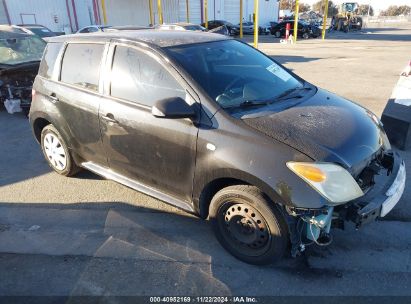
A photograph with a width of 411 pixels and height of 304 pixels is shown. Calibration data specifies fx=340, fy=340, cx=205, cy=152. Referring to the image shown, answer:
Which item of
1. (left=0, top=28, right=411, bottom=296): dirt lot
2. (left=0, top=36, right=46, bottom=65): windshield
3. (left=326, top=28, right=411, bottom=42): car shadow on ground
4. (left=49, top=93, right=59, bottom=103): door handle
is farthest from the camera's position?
(left=326, top=28, right=411, bottom=42): car shadow on ground

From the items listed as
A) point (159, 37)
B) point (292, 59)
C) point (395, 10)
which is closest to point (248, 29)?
point (292, 59)

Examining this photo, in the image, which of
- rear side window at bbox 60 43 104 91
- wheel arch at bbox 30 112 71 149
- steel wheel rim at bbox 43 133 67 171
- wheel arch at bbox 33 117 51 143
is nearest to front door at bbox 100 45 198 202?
rear side window at bbox 60 43 104 91

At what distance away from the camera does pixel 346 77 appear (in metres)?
10.7

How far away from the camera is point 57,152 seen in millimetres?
4434

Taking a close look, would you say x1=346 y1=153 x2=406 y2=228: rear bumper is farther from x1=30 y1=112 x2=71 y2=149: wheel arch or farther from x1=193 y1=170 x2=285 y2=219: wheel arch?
x1=30 y1=112 x2=71 y2=149: wheel arch

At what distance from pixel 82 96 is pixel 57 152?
115cm

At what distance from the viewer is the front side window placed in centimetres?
303

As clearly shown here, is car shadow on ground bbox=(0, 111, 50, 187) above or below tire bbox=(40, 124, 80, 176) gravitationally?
below

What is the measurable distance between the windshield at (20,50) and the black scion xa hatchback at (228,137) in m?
4.99

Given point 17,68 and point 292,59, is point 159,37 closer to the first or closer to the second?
point 17,68

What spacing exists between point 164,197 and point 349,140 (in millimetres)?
1726

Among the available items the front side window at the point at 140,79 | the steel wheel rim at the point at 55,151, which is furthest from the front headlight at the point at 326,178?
the steel wheel rim at the point at 55,151

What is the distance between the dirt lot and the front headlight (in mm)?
798

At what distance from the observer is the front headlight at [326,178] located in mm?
2377
